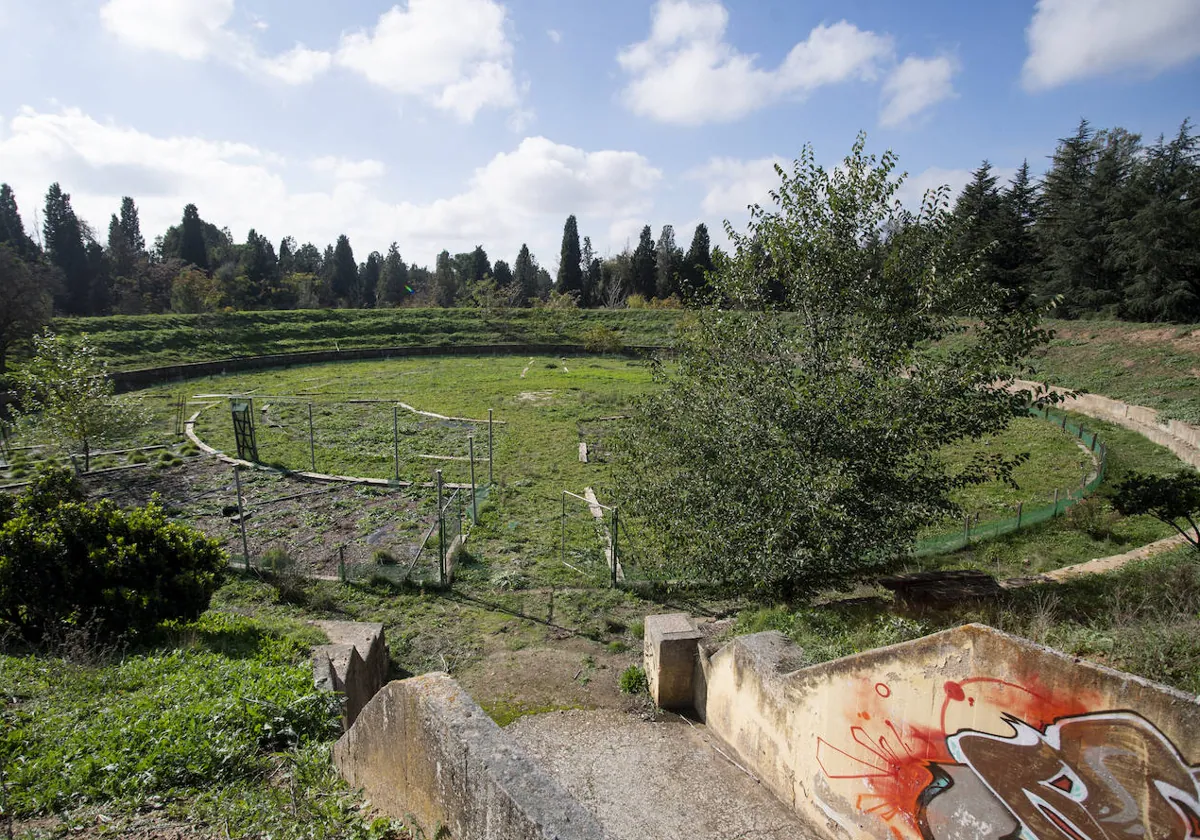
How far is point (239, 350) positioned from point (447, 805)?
5042cm

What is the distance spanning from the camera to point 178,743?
484 centimetres

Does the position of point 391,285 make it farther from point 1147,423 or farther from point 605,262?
point 1147,423

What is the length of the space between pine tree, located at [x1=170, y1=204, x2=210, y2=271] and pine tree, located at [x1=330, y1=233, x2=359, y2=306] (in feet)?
47.0

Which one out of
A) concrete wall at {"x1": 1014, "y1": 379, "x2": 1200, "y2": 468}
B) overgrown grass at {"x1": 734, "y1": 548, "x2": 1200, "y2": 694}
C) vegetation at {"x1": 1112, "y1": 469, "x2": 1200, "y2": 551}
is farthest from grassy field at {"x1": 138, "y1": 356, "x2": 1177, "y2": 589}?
overgrown grass at {"x1": 734, "y1": 548, "x2": 1200, "y2": 694}

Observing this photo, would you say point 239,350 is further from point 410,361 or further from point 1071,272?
point 1071,272

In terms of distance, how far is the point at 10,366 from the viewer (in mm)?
32188

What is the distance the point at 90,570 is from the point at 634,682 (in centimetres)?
721

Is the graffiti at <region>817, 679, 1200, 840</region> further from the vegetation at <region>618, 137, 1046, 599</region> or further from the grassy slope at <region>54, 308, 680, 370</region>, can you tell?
the grassy slope at <region>54, 308, 680, 370</region>

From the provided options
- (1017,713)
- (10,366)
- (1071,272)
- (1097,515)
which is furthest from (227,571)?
(1071,272)

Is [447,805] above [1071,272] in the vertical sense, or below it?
below

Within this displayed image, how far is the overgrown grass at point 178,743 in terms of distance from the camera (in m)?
4.25

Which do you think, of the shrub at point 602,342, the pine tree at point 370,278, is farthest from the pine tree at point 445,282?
the shrub at point 602,342

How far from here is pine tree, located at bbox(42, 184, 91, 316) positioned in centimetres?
6044

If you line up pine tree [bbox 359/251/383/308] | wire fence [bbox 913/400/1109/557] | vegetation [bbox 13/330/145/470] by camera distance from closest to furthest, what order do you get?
1. wire fence [bbox 913/400/1109/557]
2. vegetation [bbox 13/330/145/470]
3. pine tree [bbox 359/251/383/308]
